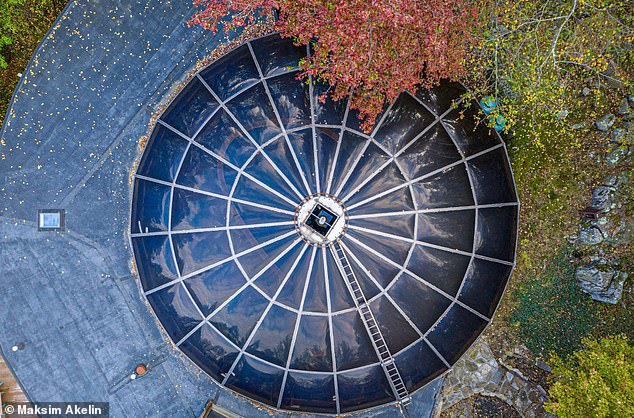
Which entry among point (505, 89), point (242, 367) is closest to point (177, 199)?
point (242, 367)

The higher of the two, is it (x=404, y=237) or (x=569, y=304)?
(x=404, y=237)

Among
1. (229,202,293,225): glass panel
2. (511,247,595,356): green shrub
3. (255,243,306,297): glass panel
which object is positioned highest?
(229,202,293,225): glass panel

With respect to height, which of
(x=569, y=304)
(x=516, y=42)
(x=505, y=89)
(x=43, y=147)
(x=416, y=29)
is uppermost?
(x=43, y=147)

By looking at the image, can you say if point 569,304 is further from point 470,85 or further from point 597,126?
point 470,85

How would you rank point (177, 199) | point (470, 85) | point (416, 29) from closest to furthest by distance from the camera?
1. point (416, 29)
2. point (177, 199)
3. point (470, 85)

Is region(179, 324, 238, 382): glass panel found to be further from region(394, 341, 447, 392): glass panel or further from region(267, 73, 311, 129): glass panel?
region(267, 73, 311, 129): glass panel

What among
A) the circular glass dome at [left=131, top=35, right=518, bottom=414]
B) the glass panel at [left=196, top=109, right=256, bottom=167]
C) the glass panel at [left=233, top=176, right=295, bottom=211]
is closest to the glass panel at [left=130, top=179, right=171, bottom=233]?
the circular glass dome at [left=131, top=35, right=518, bottom=414]

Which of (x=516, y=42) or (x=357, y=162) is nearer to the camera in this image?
(x=357, y=162)

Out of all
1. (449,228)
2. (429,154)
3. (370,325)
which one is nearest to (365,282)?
(370,325)
